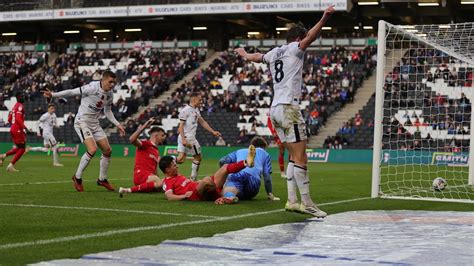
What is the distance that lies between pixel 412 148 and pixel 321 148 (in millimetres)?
5856

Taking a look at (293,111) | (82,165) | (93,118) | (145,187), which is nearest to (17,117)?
(93,118)

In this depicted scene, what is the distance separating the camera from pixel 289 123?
1016 cm

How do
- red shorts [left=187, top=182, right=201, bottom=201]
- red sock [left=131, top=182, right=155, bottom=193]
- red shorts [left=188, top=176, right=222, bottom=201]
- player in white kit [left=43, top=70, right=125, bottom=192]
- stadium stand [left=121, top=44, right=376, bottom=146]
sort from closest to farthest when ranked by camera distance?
red shorts [left=188, top=176, right=222, bottom=201] → red shorts [left=187, top=182, right=201, bottom=201] → red sock [left=131, top=182, right=155, bottom=193] → player in white kit [left=43, top=70, right=125, bottom=192] → stadium stand [left=121, top=44, right=376, bottom=146]

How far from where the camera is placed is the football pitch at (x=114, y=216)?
7289 mm

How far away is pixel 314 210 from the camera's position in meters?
9.98

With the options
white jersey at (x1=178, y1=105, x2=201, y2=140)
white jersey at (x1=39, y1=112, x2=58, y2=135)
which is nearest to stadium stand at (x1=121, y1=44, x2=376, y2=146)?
white jersey at (x1=39, y1=112, x2=58, y2=135)

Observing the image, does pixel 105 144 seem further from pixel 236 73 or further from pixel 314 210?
pixel 236 73

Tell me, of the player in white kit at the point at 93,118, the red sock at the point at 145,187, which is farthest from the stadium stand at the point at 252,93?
the red sock at the point at 145,187

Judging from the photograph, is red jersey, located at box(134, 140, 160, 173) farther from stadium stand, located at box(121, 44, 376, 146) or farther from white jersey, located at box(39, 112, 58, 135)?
stadium stand, located at box(121, 44, 376, 146)

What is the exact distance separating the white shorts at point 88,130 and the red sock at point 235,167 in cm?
416

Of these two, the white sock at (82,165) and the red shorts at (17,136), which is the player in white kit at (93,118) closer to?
the white sock at (82,165)

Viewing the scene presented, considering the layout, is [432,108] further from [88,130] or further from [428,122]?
[88,130]

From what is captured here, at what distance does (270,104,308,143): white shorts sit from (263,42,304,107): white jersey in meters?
0.09

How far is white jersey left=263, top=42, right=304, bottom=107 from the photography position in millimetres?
10289
